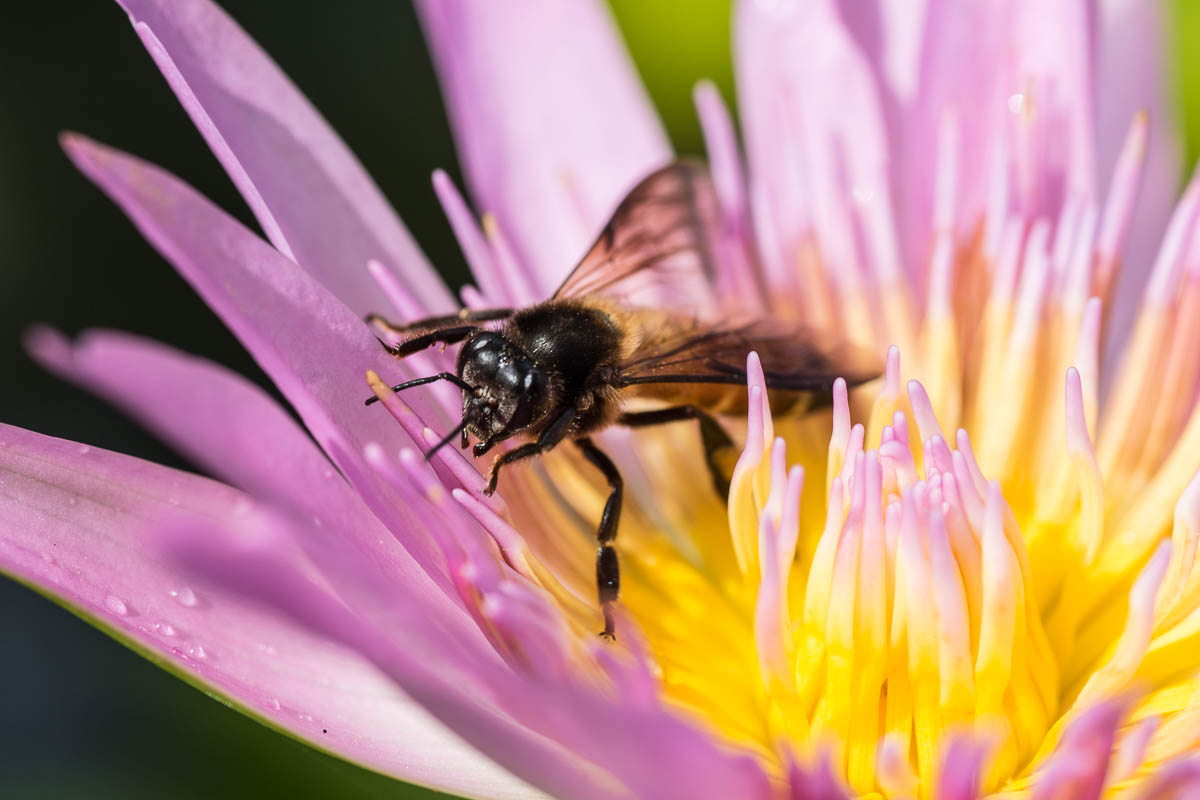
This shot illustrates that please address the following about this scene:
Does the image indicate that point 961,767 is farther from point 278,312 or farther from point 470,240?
point 470,240

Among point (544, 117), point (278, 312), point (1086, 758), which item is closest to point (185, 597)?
point (278, 312)

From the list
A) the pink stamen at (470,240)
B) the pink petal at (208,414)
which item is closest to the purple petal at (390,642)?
the pink petal at (208,414)

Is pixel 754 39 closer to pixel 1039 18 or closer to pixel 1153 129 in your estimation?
pixel 1039 18

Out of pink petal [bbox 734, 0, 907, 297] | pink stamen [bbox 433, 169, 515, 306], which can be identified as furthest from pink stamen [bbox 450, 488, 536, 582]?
pink petal [bbox 734, 0, 907, 297]

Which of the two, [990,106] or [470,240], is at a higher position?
[470,240]

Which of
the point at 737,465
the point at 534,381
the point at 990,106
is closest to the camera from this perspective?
the point at 534,381

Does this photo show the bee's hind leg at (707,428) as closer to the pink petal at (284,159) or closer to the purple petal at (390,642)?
the pink petal at (284,159)

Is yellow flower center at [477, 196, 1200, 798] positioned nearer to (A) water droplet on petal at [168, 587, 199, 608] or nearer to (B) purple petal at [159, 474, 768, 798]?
(B) purple petal at [159, 474, 768, 798]

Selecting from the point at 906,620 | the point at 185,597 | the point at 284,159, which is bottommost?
the point at 906,620
